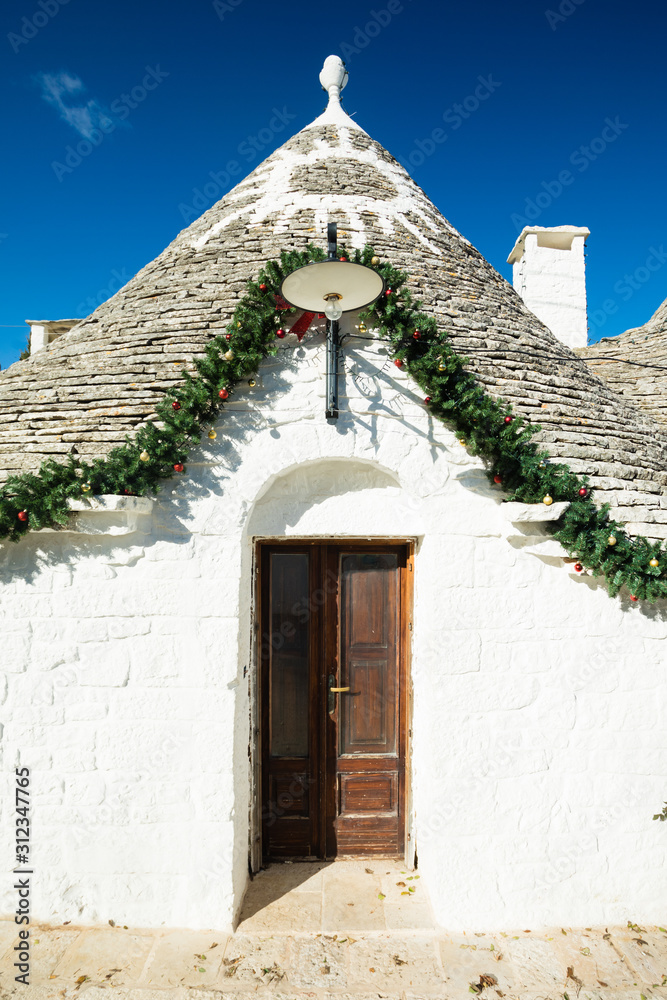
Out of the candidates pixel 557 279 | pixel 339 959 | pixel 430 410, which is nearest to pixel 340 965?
pixel 339 959

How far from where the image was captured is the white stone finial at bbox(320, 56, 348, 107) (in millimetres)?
6332

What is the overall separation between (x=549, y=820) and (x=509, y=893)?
574 mm

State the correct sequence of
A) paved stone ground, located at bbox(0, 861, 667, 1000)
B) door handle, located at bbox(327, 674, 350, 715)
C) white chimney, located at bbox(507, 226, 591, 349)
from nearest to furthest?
paved stone ground, located at bbox(0, 861, 667, 1000) < door handle, located at bbox(327, 674, 350, 715) < white chimney, located at bbox(507, 226, 591, 349)

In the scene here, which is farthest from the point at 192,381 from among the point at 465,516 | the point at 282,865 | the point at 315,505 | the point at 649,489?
the point at 282,865

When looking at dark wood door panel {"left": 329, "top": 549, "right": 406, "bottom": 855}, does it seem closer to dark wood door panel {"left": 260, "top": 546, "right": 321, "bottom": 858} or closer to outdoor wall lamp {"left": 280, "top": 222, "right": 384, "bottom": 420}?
dark wood door panel {"left": 260, "top": 546, "right": 321, "bottom": 858}

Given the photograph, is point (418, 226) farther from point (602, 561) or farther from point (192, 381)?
point (602, 561)

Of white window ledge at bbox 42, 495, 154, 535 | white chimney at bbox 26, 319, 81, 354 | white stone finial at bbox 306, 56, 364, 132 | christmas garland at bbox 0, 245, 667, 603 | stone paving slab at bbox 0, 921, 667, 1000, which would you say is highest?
white stone finial at bbox 306, 56, 364, 132

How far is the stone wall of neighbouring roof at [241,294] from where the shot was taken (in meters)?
3.80

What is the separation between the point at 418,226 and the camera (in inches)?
203

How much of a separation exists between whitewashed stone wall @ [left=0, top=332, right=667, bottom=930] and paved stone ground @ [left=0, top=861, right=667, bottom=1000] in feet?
0.45

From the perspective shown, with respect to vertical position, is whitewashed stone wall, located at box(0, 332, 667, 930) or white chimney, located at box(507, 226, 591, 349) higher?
white chimney, located at box(507, 226, 591, 349)

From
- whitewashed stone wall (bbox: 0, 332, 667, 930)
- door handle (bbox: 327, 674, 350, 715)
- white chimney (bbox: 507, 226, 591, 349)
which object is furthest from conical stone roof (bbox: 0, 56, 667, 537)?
white chimney (bbox: 507, 226, 591, 349)

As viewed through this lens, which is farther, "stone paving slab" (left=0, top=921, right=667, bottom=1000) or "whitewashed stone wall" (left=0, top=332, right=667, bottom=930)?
"whitewashed stone wall" (left=0, top=332, right=667, bottom=930)

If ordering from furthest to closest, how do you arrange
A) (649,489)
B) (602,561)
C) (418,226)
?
(418,226) → (649,489) → (602,561)
